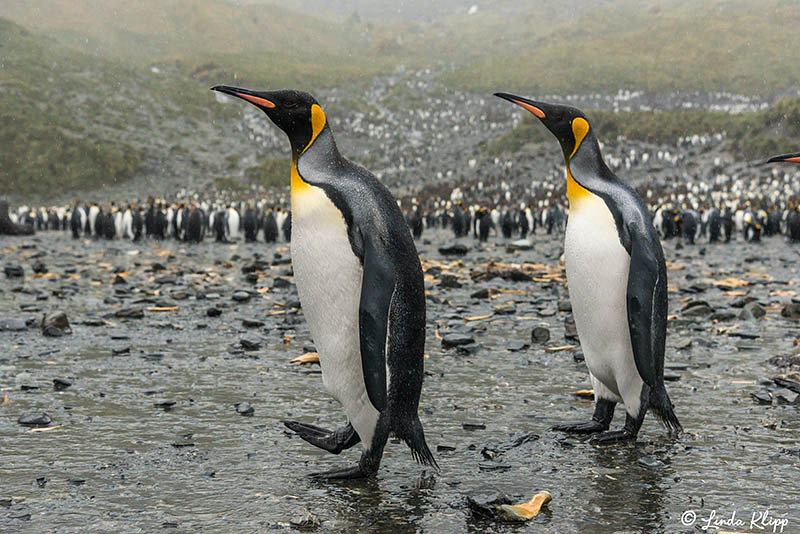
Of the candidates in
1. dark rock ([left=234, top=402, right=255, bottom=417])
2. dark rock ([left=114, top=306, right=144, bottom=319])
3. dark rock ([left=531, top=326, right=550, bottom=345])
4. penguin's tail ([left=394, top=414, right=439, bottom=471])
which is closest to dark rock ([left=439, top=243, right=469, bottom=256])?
dark rock ([left=114, top=306, right=144, bottom=319])

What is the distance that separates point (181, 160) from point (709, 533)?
61.2 meters

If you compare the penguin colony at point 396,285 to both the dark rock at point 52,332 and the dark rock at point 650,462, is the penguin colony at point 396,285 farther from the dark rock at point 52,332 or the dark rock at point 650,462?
the dark rock at point 52,332

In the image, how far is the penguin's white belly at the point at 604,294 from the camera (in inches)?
148

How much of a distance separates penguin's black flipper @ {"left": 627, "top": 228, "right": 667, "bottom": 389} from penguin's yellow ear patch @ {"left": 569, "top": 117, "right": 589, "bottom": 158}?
23.5 inches

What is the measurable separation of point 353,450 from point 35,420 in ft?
5.90

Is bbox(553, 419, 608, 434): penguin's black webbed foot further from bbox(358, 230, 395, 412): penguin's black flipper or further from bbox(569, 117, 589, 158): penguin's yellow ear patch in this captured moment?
bbox(569, 117, 589, 158): penguin's yellow ear patch

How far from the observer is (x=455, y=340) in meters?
6.35

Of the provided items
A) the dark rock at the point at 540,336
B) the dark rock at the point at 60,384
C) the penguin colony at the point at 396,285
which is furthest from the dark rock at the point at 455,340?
the dark rock at the point at 60,384

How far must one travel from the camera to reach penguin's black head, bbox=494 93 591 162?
12.8 feet

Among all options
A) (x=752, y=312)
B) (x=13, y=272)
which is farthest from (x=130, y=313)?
(x=752, y=312)

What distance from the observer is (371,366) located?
301 centimetres

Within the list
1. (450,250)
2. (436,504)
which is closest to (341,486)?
(436,504)

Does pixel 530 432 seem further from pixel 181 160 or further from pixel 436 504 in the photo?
pixel 181 160

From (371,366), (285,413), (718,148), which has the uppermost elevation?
(718,148)
